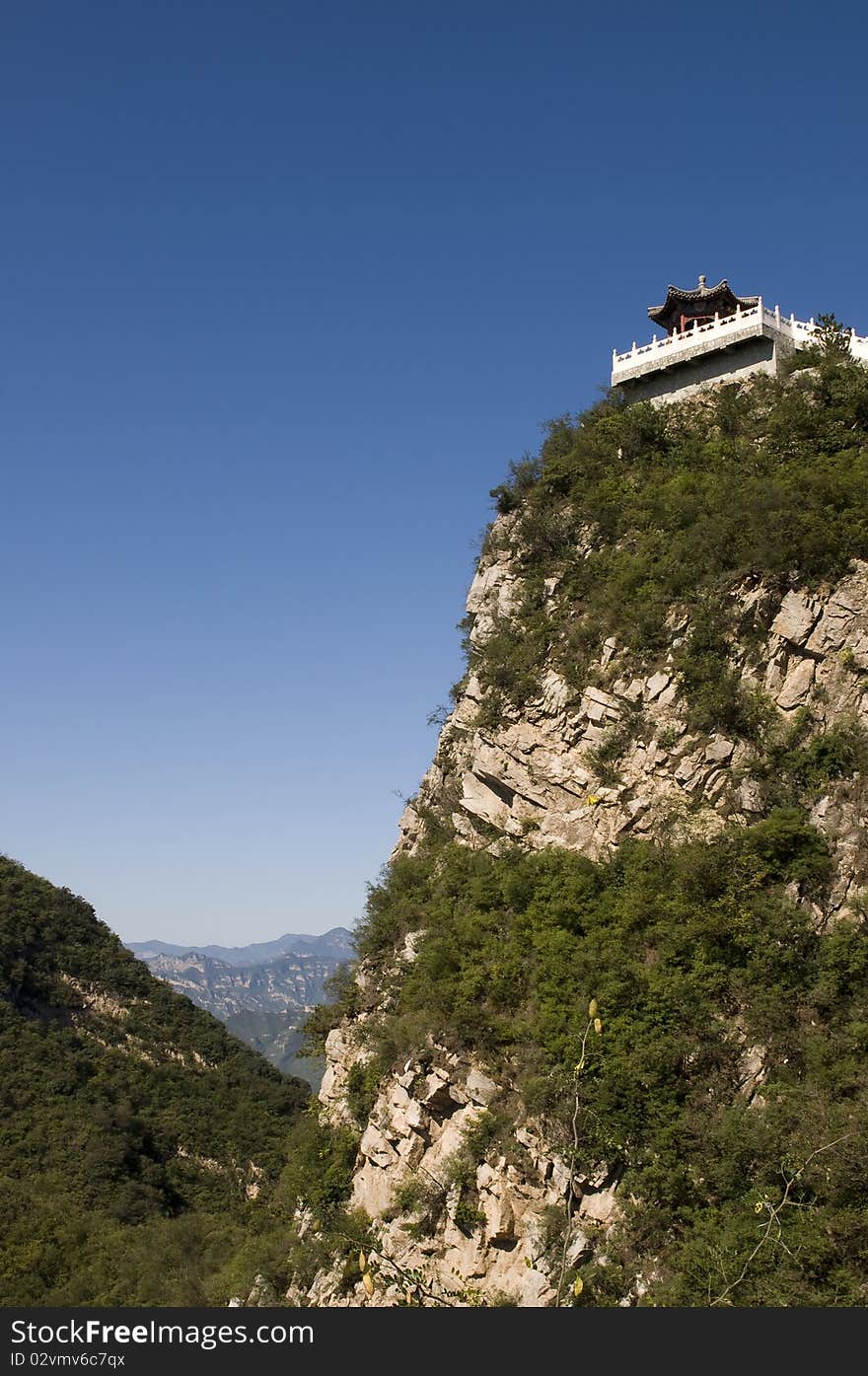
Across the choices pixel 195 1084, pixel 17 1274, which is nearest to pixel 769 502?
pixel 17 1274

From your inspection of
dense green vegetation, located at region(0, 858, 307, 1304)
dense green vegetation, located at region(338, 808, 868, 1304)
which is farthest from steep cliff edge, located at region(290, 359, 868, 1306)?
dense green vegetation, located at region(0, 858, 307, 1304)

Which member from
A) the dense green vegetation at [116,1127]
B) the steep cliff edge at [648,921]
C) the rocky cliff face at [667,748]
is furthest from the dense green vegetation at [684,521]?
the dense green vegetation at [116,1127]

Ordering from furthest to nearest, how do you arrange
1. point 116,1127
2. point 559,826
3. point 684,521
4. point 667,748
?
point 116,1127 → point 684,521 → point 559,826 → point 667,748

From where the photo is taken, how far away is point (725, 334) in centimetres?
2652

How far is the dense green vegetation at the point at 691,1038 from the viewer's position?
47.7 feet

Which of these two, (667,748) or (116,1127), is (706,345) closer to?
(667,748)

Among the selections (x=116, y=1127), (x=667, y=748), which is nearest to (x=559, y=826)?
(x=667, y=748)

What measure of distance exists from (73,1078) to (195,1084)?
828 cm

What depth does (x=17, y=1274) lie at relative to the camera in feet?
113

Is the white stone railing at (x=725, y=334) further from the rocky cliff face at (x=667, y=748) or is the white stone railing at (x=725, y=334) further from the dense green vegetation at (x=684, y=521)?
the rocky cliff face at (x=667, y=748)

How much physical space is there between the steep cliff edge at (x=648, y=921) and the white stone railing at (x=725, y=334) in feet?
6.54

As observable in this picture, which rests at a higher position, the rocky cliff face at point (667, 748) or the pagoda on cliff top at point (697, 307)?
the pagoda on cliff top at point (697, 307)

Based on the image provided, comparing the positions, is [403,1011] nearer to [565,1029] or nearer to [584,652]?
[565,1029]

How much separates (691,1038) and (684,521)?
35.6 feet
